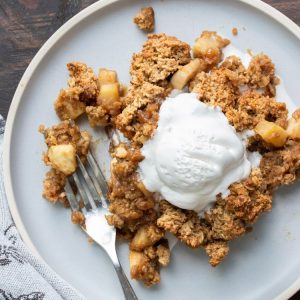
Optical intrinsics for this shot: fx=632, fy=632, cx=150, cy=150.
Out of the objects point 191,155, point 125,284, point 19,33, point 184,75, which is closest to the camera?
point 191,155

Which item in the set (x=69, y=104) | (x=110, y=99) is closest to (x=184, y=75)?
(x=110, y=99)

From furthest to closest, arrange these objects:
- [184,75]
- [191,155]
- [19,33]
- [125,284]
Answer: [19,33] < [125,284] < [184,75] < [191,155]

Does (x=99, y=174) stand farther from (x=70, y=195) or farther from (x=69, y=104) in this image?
(x=69, y=104)

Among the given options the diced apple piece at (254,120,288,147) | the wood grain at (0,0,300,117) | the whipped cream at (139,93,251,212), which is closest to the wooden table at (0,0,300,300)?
the wood grain at (0,0,300,117)

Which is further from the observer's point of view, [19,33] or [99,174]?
[19,33]

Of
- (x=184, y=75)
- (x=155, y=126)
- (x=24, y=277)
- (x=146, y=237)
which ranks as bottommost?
(x=24, y=277)

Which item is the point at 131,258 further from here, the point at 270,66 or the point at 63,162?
the point at 270,66

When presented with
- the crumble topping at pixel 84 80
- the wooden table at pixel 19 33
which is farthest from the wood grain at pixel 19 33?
the crumble topping at pixel 84 80
